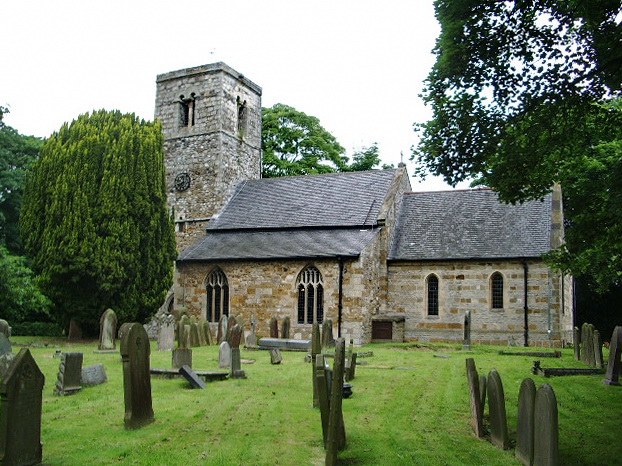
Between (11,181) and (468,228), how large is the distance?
76.4 ft

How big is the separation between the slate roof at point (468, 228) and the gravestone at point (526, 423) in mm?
17686

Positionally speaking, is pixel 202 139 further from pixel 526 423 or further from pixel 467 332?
pixel 526 423

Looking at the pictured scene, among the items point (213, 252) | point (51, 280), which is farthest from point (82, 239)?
point (213, 252)

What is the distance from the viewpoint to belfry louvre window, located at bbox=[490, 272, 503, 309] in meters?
24.8

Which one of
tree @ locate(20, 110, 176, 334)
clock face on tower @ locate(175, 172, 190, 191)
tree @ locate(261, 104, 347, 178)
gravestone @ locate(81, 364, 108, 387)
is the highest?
tree @ locate(261, 104, 347, 178)

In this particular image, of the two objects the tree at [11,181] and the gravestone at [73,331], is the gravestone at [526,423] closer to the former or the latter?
the gravestone at [73,331]

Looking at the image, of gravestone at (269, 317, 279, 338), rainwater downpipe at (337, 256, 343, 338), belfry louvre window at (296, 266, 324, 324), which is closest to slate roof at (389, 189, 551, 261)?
rainwater downpipe at (337, 256, 343, 338)

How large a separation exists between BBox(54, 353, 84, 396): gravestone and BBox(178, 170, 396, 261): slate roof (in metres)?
13.7

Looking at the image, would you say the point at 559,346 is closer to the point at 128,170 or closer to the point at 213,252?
the point at 213,252

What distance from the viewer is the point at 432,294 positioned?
25.9 m

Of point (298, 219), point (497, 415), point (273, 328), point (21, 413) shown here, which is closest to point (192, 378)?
point (21, 413)

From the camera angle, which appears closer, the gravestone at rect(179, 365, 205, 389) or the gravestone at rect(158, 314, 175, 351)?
the gravestone at rect(179, 365, 205, 389)

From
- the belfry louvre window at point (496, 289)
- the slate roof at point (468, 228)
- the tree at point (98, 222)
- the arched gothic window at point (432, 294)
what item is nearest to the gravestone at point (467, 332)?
the belfry louvre window at point (496, 289)

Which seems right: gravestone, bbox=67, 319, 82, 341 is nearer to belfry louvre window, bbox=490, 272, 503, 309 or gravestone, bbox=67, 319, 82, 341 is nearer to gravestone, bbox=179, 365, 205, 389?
gravestone, bbox=179, 365, 205, 389
